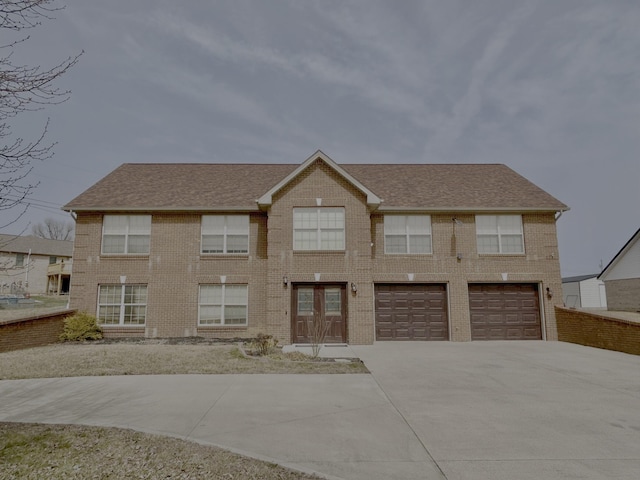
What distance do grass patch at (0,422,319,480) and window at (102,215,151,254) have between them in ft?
41.1

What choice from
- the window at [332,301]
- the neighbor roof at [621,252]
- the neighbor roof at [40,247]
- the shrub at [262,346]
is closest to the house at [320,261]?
the window at [332,301]

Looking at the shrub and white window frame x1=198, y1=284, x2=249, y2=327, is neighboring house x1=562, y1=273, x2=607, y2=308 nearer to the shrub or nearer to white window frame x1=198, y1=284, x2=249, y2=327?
white window frame x1=198, y1=284, x2=249, y2=327

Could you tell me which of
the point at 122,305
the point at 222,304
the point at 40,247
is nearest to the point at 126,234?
the point at 122,305

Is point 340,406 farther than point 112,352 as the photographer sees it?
No

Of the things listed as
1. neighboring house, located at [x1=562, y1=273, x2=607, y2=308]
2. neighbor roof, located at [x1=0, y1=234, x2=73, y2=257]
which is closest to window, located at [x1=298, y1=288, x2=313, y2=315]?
neighboring house, located at [x1=562, y1=273, x2=607, y2=308]

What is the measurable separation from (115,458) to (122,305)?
541 inches

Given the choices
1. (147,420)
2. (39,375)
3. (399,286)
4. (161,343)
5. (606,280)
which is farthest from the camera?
(606,280)

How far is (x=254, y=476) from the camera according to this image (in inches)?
165

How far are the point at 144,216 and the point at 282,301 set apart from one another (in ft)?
25.3

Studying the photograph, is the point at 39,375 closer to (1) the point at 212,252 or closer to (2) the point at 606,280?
(1) the point at 212,252

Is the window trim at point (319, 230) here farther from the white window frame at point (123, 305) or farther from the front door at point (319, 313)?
the white window frame at point (123, 305)

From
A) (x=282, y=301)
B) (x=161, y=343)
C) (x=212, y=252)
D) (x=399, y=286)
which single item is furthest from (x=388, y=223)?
(x=161, y=343)

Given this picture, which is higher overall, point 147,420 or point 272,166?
point 272,166

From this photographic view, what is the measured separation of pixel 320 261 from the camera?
1583 centimetres
